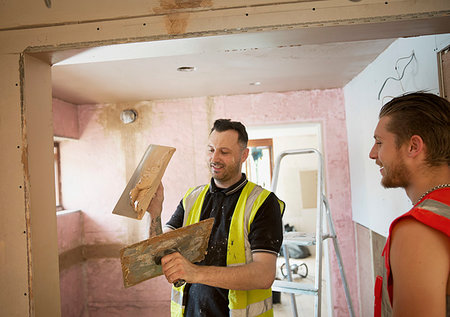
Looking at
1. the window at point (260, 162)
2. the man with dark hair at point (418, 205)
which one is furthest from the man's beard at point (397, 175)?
the window at point (260, 162)

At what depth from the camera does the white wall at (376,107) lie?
1.68m

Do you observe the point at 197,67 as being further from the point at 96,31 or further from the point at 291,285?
the point at 291,285

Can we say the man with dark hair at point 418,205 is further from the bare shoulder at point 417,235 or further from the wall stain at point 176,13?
the wall stain at point 176,13

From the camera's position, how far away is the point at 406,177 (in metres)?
0.91

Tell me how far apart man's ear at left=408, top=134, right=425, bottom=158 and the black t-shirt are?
0.70m

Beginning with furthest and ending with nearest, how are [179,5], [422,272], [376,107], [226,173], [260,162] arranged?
1. [260,162]
2. [376,107]
3. [226,173]
4. [179,5]
5. [422,272]

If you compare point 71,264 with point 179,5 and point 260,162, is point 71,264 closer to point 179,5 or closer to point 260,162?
point 179,5

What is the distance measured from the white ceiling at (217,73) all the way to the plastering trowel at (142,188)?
0.72 metres

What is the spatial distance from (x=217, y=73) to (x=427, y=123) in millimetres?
2083

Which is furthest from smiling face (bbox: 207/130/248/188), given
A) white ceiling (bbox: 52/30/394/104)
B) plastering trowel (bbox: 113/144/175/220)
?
white ceiling (bbox: 52/30/394/104)

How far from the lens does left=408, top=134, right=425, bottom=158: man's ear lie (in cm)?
88

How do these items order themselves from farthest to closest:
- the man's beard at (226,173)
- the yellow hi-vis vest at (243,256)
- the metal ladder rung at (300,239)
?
the metal ladder rung at (300,239) < the man's beard at (226,173) < the yellow hi-vis vest at (243,256)

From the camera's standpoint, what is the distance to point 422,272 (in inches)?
28.8

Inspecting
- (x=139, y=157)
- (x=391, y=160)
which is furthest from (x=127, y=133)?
(x=391, y=160)
